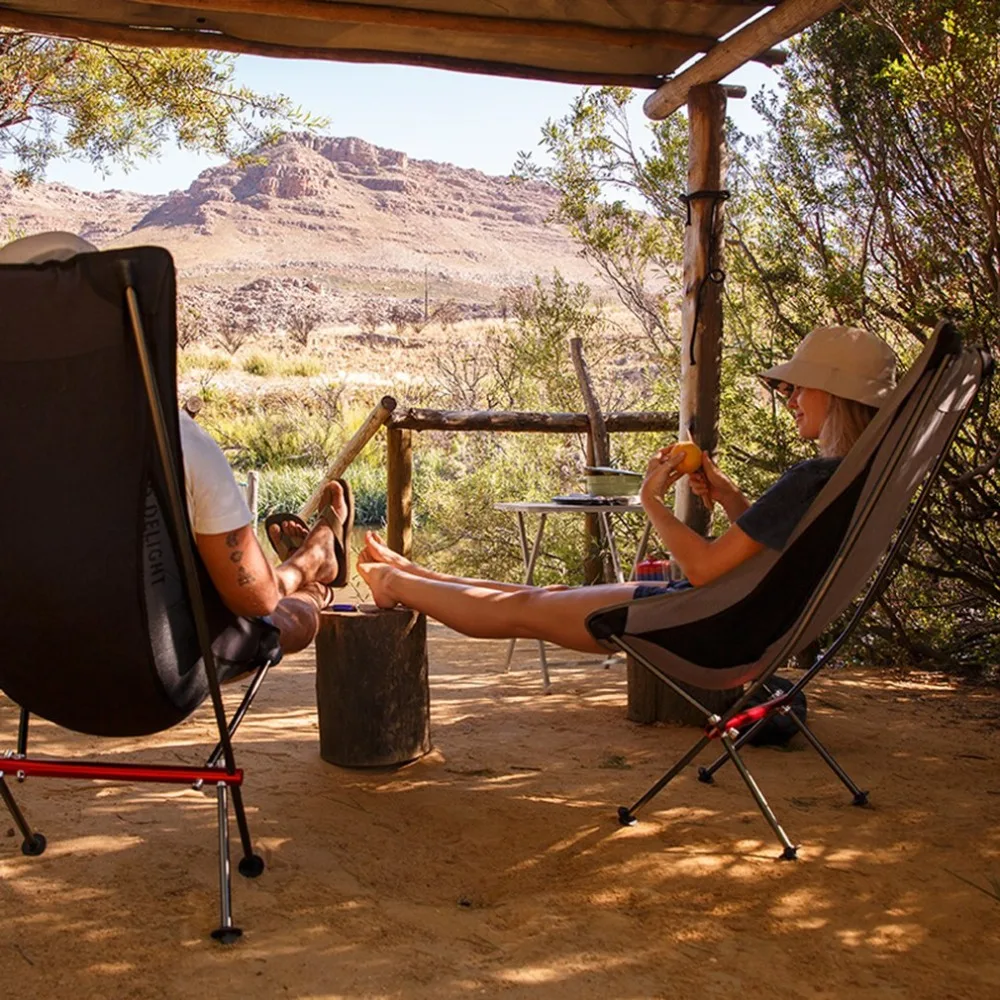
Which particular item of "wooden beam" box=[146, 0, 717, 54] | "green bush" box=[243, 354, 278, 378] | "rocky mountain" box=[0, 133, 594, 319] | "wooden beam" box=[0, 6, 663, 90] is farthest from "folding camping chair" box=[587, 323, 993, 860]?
"rocky mountain" box=[0, 133, 594, 319]

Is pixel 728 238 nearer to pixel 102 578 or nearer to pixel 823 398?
pixel 823 398

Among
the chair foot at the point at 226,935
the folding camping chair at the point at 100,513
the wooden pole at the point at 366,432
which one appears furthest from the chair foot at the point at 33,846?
the wooden pole at the point at 366,432

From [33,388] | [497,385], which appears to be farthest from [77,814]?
[497,385]

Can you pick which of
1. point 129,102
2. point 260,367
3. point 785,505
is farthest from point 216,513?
point 260,367

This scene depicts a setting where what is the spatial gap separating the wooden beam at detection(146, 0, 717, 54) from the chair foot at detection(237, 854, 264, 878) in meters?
2.41

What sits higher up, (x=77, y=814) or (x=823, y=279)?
(x=823, y=279)

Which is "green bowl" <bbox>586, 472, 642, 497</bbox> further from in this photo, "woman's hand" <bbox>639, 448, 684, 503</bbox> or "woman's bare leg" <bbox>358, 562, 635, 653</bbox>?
"woman's hand" <bbox>639, 448, 684, 503</bbox>

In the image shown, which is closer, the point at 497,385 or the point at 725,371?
the point at 725,371

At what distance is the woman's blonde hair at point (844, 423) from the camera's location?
280 centimetres

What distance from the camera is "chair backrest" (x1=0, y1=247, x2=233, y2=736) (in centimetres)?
205

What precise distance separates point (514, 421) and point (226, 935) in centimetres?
398

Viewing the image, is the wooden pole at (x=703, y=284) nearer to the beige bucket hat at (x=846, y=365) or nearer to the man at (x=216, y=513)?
the beige bucket hat at (x=846, y=365)

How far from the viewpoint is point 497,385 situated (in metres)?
13.4

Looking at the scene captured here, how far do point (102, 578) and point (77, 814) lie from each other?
0.93 metres
